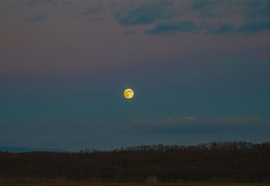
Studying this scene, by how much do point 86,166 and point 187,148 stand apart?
947 inches

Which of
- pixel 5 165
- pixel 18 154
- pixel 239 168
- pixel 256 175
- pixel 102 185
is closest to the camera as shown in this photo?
pixel 102 185

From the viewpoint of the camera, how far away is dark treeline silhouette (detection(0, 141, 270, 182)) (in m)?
53.9

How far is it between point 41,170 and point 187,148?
102 ft

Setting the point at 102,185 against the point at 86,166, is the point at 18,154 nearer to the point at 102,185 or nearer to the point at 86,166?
the point at 86,166

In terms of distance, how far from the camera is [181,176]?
55.0 m

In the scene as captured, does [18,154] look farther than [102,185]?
Yes

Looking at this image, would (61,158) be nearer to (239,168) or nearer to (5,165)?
(5,165)

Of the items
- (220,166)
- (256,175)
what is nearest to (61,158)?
(220,166)

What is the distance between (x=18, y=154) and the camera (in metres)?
75.4

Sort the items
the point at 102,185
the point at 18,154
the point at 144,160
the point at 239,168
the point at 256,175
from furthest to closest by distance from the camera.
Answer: the point at 18,154, the point at 144,160, the point at 239,168, the point at 256,175, the point at 102,185

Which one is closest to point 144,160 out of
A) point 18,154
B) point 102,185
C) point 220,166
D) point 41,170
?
point 220,166

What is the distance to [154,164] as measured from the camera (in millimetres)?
64812

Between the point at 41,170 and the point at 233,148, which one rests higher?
the point at 233,148

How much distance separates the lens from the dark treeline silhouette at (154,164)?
53906mm
